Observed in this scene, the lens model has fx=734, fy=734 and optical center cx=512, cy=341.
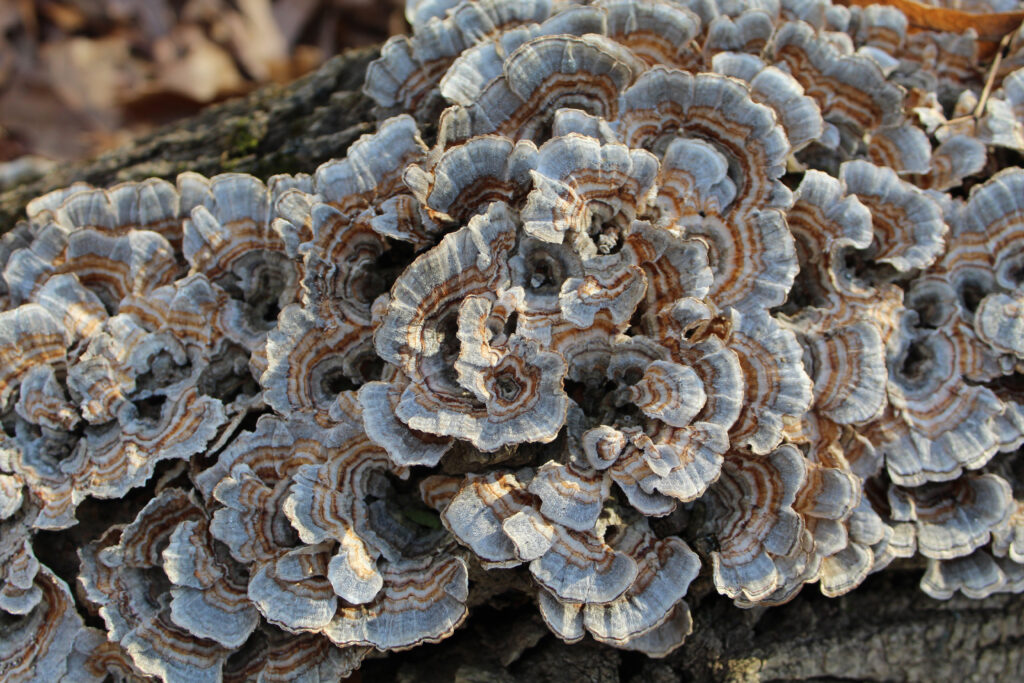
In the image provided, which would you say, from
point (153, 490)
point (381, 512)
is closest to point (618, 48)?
point (381, 512)

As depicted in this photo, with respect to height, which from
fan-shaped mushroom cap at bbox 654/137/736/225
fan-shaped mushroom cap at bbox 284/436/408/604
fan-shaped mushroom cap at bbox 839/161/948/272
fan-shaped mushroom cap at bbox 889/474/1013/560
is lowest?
fan-shaped mushroom cap at bbox 889/474/1013/560

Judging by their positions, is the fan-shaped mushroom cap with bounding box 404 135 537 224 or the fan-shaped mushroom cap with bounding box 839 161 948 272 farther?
the fan-shaped mushroom cap with bounding box 839 161 948 272

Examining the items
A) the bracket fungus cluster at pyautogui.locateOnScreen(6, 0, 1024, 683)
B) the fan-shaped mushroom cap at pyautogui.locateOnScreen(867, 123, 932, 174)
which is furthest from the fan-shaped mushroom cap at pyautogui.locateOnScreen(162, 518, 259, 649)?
the fan-shaped mushroom cap at pyautogui.locateOnScreen(867, 123, 932, 174)

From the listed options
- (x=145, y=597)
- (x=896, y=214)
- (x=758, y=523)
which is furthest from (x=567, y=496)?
(x=896, y=214)

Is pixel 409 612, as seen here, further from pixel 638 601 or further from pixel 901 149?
pixel 901 149

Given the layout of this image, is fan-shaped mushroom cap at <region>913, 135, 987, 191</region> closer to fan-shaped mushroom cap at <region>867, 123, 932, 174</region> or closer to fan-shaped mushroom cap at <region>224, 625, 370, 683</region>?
fan-shaped mushroom cap at <region>867, 123, 932, 174</region>

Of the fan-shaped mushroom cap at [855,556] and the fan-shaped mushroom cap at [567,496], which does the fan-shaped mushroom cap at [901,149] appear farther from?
the fan-shaped mushroom cap at [567,496]
